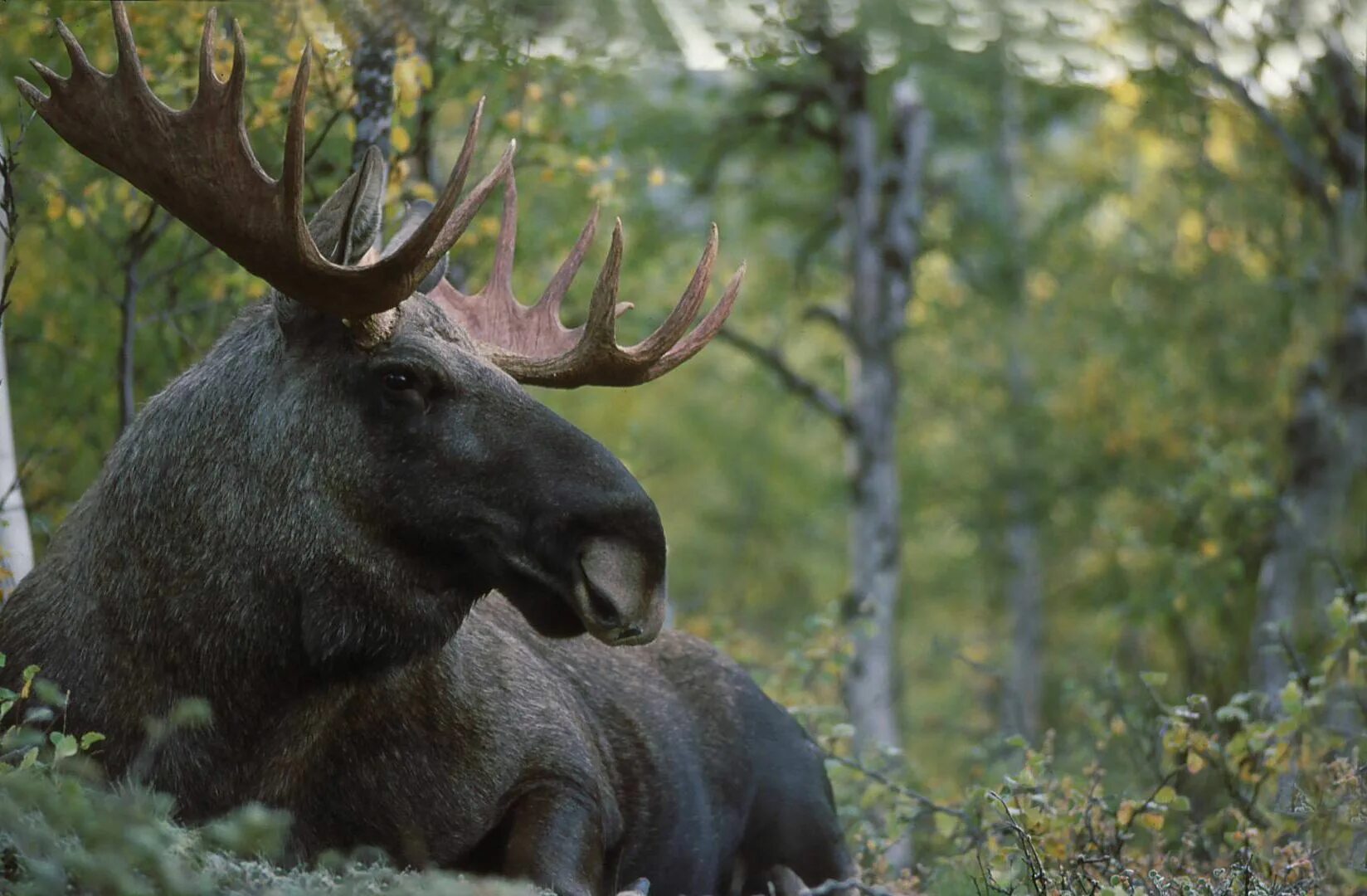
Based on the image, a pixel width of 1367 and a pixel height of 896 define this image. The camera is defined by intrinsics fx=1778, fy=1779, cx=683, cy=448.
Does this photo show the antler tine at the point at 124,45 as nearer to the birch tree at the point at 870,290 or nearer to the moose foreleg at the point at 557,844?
the moose foreleg at the point at 557,844

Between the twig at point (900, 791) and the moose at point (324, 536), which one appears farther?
the twig at point (900, 791)

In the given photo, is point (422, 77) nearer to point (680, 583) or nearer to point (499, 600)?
point (499, 600)

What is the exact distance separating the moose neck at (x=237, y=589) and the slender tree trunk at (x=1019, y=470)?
1935cm

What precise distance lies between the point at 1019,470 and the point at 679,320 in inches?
735

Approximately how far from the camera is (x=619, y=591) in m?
4.83

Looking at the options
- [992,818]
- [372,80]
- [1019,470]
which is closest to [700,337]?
[372,80]

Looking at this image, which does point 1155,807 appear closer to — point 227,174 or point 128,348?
point 227,174

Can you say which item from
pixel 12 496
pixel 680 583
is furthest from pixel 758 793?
pixel 680 583

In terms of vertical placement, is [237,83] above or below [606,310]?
above

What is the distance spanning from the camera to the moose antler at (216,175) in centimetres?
498

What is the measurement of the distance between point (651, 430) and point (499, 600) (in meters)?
24.3

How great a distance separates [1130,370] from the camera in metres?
23.3

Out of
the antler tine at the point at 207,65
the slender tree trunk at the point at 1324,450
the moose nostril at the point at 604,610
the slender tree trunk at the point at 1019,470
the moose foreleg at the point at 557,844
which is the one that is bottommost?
the slender tree trunk at the point at 1019,470

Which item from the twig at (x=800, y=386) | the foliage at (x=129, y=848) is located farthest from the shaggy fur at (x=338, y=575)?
the twig at (x=800, y=386)
